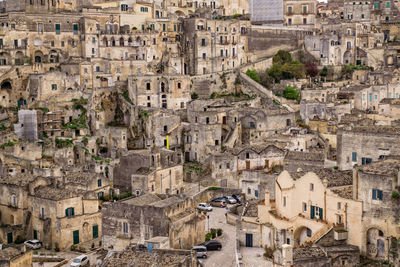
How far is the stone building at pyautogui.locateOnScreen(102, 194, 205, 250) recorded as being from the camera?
34844 millimetres

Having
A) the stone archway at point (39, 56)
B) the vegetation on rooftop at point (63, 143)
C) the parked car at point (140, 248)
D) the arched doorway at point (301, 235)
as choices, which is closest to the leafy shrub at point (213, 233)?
the arched doorway at point (301, 235)

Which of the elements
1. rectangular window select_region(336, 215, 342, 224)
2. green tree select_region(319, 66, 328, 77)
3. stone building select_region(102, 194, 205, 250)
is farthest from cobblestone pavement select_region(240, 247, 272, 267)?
green tree select_region(319, 66, 328, 77)

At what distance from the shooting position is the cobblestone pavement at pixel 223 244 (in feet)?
112

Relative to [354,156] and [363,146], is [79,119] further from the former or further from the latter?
[363,146]

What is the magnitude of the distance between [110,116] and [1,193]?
694 inches

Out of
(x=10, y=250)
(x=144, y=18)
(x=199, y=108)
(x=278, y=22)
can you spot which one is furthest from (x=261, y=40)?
(x=10, y=250)

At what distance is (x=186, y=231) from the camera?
35.8 metres

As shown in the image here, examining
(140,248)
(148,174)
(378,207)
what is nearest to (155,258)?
(140,248)

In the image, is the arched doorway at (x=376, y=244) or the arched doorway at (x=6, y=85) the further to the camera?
the arched doorway at (x=6, y=85)

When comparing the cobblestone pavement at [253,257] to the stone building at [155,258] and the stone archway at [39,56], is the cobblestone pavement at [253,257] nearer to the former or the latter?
the stone building at [155,258]

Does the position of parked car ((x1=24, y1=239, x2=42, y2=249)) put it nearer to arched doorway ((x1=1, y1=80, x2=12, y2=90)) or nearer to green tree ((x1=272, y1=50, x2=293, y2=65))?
arched doorway ((x1=1, y1=80, x2=12, y2=90))

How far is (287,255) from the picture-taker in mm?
26875

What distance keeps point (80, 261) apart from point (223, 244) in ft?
25.6

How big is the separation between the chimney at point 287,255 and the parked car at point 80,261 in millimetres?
12824
